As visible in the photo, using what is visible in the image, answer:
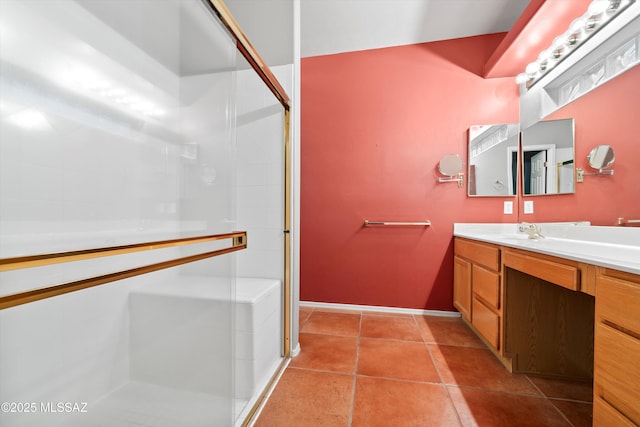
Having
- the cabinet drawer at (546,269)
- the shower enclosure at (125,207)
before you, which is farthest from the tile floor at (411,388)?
the cabinet drawer at (546,269)

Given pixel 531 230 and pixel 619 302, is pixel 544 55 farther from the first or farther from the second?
pixel 619 302

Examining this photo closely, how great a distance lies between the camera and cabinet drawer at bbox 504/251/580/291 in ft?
3.21

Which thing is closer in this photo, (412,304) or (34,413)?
(34,413)

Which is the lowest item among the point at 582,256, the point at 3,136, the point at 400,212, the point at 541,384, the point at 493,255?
the point at 541,384

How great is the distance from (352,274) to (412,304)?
629 mm

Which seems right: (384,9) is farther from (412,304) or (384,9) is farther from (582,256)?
(412,304)

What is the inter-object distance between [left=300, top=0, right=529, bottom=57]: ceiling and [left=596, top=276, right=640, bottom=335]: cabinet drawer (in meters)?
2.22

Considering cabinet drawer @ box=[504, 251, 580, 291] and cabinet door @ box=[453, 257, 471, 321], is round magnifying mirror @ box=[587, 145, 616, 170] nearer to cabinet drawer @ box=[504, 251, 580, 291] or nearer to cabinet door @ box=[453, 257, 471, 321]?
cabinet drawer @ box=[504, 251, 580, 291]

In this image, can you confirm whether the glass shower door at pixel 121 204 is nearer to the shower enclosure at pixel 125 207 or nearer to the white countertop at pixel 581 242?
the shower enclosure at pixel 125 207

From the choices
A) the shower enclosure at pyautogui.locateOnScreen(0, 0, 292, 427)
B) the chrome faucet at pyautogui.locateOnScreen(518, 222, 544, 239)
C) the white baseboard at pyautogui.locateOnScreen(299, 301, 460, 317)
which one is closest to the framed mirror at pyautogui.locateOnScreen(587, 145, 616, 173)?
the chrome faucet at pyautogui.locateOnScreen(518, 222, 544, 239)

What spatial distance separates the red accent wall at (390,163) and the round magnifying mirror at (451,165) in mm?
81

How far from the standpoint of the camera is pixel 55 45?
0.81 m

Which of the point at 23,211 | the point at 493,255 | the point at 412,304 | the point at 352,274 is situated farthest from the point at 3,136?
the point at 412,304

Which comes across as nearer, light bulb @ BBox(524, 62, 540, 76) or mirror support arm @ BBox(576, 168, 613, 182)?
mirror support arm @ BBox(576, 168, 613, 182)
